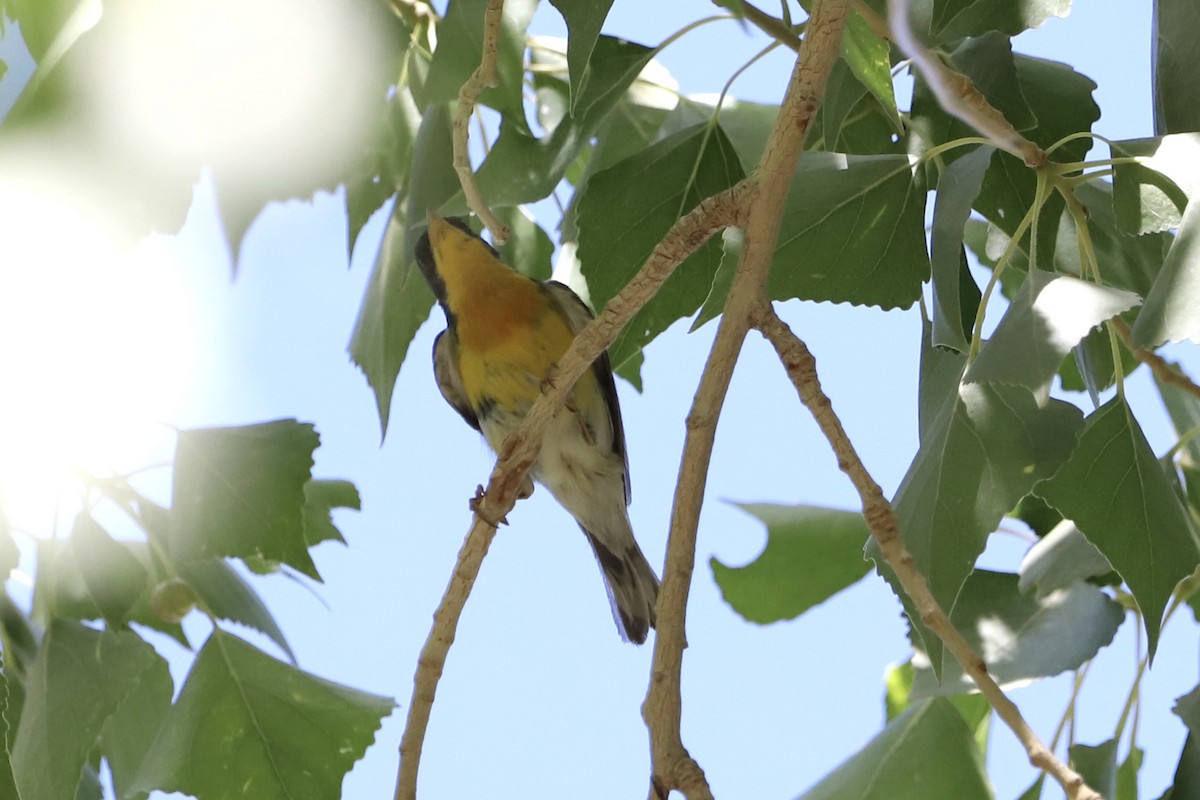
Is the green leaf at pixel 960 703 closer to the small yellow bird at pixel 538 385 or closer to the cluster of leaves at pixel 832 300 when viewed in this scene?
the cluster of leaves at pixel 832 300

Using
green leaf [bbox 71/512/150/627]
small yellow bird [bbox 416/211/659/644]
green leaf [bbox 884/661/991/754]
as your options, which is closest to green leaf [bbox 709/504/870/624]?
green leaf [bbox 884/661/991/754]

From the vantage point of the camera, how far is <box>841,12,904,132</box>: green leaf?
1257mm

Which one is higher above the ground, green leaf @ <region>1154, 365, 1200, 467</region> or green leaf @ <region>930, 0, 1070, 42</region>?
green leaf @ <region>930, 0, 1070, 42</region>

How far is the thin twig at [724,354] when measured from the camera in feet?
3.92

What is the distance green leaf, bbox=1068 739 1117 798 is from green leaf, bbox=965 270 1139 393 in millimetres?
750

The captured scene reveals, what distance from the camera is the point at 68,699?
5.57 ft

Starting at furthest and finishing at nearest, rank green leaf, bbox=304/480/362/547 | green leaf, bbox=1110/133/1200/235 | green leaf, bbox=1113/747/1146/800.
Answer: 1. green leaf, bbox=304/480/362/547
2. green leaf, bbox=1113/747/1146/800
3. green leaf, bbox=1110/133/1200/235

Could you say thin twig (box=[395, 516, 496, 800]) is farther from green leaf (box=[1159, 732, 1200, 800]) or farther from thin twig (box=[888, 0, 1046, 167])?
green leaf (box=[1159, 732, 1200, 800])

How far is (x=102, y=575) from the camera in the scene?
193 cm

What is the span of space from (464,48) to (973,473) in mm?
744

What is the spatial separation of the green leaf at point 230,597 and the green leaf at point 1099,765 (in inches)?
45.0

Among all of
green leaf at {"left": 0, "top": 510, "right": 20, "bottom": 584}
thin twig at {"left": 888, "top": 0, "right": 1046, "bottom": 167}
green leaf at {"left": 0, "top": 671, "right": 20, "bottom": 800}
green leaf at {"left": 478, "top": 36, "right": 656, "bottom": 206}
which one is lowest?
green leaf at {"left": 0, "top": 671, "right": 20, "bottom": 800}

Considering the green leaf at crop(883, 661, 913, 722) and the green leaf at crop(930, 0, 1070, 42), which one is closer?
the green leaf at crop(930, 0, 1070, 42)

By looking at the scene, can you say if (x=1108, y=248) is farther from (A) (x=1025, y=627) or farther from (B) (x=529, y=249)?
(B) (x=529, y=249)
